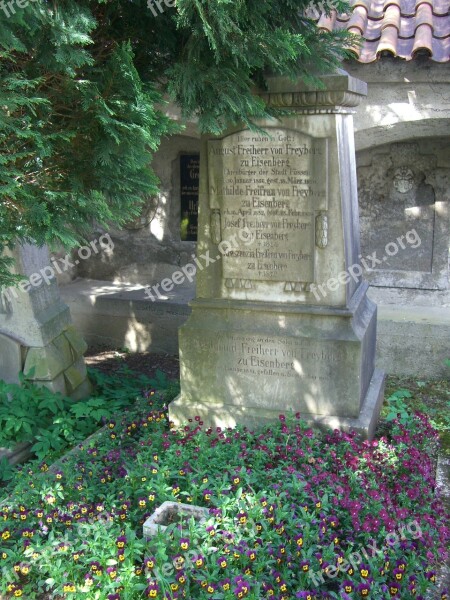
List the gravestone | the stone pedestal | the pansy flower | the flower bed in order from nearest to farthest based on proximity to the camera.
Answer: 1. the pansy flower
2. the flower bed
3. the gravestone
4. the stone pedestal

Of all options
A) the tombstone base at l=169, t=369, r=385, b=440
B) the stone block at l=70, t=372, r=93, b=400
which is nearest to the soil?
the stone block at l=70, t=372, r=93, b=400

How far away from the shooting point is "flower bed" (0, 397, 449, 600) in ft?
8.82

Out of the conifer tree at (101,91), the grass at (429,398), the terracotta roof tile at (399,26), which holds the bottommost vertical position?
the grass at (429,398)

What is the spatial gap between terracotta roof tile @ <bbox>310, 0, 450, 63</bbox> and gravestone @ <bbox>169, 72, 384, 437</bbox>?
138 centimetres

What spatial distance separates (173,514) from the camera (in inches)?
121

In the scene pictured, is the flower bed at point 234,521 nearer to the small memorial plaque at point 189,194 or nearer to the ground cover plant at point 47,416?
the ground cover plant at point 47,416

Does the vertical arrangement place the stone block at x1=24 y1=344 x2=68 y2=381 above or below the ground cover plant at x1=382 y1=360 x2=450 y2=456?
above

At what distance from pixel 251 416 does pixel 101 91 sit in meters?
2.22

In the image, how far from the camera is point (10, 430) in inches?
173

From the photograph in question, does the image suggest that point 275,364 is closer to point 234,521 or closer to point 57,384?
point 234,521

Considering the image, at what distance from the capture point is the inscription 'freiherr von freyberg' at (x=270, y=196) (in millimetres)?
3818

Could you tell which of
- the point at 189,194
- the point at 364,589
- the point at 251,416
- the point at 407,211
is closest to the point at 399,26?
the point at 407,211

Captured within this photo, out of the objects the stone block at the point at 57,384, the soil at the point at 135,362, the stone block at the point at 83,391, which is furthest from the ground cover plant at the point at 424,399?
the stone block at the point at 57,384

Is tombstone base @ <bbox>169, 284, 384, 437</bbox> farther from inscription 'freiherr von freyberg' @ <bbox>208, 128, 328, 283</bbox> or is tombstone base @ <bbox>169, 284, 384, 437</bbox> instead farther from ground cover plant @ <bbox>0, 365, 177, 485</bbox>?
ground cover plant @ <bbox>0, 365, 177, 485</bbox>
